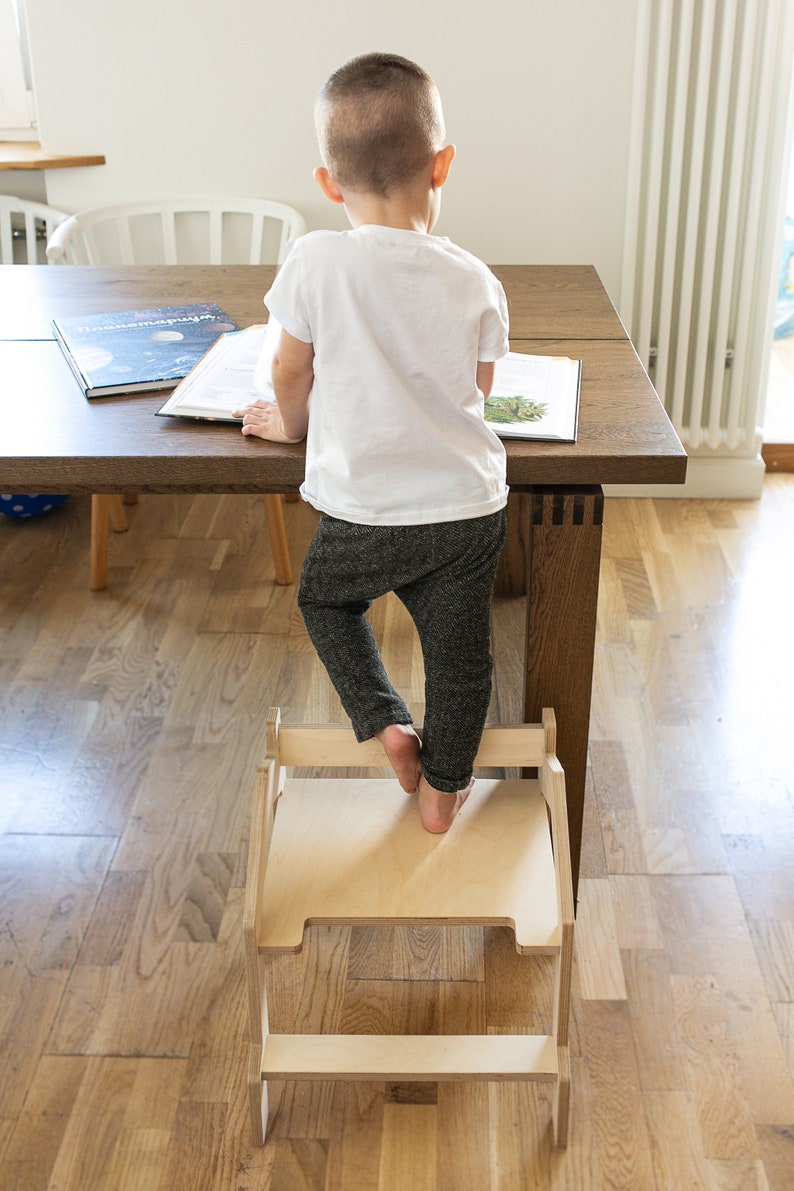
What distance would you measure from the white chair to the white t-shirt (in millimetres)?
1307

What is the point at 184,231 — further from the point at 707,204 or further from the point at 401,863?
the point at 401,863

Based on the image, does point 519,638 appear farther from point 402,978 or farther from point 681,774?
point 402,978

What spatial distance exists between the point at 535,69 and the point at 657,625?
4.36 ft

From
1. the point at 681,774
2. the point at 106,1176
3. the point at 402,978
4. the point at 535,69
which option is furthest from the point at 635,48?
the point at 106,1176

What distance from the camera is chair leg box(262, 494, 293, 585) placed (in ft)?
8.58

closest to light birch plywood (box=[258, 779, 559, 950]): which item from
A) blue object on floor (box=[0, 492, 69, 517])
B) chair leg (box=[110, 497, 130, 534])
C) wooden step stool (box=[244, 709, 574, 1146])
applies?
wooden step stool (box=[244, 709, 574, 1146])

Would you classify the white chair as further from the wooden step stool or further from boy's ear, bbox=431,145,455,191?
boy's ear, bbox=431,145,455,191

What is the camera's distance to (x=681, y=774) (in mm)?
2111

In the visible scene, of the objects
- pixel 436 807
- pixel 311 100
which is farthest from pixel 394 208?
pixel 311 100

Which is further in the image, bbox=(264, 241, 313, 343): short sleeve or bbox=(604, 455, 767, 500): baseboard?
bbox=(604, 455, 767, 500): baseboard

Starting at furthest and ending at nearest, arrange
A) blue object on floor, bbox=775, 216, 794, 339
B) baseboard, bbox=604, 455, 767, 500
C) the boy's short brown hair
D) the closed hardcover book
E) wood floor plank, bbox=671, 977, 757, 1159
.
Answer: blue object on floor, bbox=775, 216, 794, 339, baseboard, bbox=604, 455, 767, 500, the closed hardcover book, wood floor plank, bbox=671, 977, 757, 1159, the boy's short brown hair

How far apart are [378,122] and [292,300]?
0.20 meters

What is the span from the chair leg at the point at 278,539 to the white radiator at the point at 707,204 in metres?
1.00

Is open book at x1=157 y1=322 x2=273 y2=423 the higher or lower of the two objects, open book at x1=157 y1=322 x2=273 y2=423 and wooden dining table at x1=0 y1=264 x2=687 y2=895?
the higher
